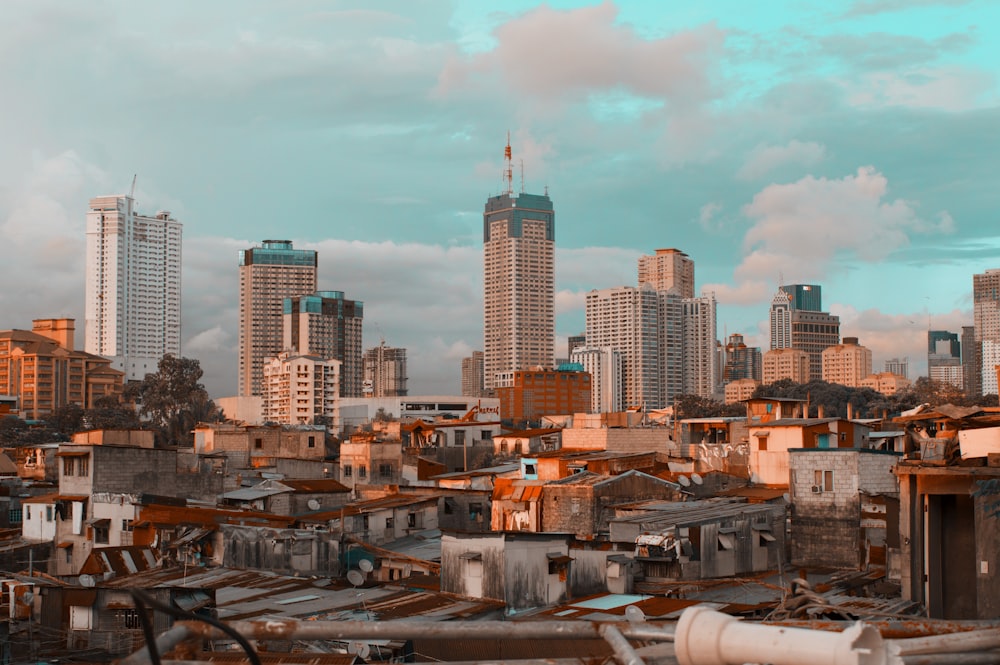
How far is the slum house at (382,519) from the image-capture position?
129 feet

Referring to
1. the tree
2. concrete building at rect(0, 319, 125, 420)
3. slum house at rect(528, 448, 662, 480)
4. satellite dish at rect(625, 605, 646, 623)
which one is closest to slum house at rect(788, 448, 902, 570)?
slum house at rect(528, 448, 662, 480)

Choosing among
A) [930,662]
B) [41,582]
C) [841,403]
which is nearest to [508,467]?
[41,582]

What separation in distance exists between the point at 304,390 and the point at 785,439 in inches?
5442

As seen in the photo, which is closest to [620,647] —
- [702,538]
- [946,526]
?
[946,526]

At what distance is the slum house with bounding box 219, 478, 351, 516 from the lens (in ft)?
150

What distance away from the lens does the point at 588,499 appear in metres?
37.2

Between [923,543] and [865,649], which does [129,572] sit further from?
[865,649]

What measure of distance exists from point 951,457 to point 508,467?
42.1 meters

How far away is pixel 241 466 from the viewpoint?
223 feet

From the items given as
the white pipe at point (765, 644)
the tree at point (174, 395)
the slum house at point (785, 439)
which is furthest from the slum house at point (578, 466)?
the tree at point (174, 395)

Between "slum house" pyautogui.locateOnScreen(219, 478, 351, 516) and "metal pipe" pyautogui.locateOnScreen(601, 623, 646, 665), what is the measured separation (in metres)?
39.6

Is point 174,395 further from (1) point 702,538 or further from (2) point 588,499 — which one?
(1) point 702,538

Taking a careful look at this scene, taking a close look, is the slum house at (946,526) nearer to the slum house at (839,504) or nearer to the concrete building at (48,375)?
the slum house at (839,504)

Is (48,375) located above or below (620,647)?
above
